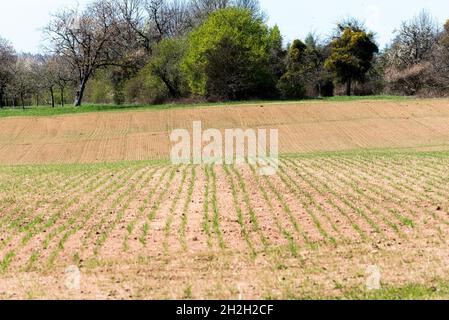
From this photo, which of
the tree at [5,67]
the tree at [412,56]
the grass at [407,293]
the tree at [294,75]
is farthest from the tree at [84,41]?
the grass at [407,293]

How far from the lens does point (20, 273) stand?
9344mm

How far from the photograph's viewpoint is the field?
Result: 8469mm

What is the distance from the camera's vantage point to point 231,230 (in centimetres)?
1177

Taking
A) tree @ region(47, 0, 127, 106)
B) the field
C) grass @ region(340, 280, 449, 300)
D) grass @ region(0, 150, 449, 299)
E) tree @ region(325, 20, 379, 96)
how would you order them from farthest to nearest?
tree @ region(325, 20, 379, 96)
tree @ region(47, 0, 127, 106)
grass @ region(0, 150, 449, 299)
the field
grass @ region(340, 280, 449, 300)

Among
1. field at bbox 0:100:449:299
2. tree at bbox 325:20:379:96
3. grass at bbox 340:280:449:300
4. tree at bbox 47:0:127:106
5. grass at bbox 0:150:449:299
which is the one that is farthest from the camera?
tree at bbox 325:20:379:96

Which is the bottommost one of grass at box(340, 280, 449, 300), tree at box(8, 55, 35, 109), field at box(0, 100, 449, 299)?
field at box(0, 100, 449, 299)

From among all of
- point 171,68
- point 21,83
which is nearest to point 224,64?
point 171,68

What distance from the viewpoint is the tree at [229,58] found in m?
60.6

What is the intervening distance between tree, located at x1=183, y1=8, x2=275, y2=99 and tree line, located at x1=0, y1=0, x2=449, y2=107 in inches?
4.1

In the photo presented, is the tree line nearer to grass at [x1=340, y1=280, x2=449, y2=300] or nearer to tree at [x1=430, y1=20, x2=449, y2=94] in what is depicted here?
tree at [x1=430, y1=20, x2=449, y2=94]

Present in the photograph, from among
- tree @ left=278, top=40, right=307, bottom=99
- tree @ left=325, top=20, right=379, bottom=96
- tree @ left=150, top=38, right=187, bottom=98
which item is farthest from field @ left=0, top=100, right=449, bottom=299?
tree @ left=325, top=20, right=379, bottom=96

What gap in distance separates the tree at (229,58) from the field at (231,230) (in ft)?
120
